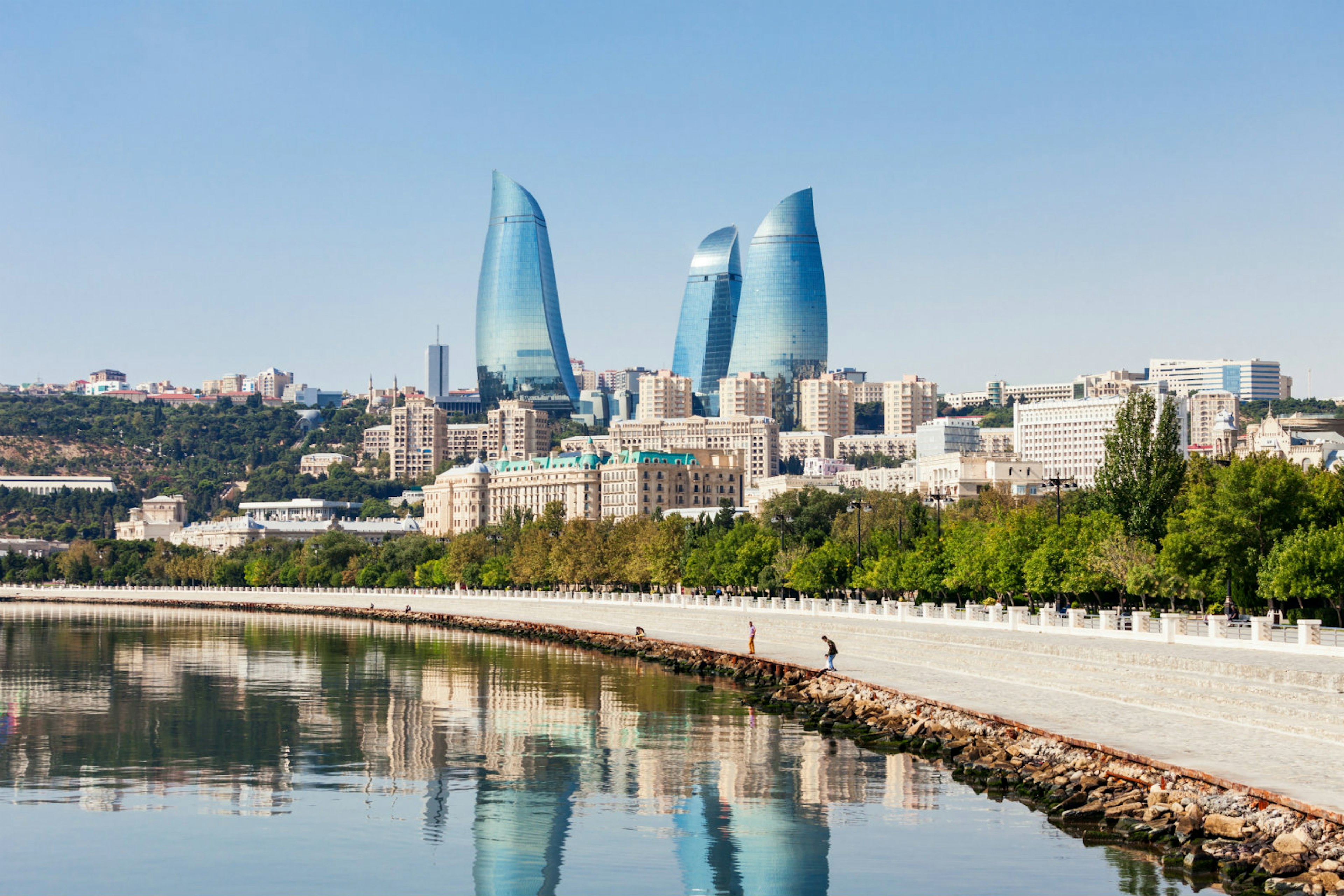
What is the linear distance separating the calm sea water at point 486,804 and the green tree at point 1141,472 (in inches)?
984

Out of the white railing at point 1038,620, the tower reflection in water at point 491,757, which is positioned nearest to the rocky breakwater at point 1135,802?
the tower reflection in water at point 491,757

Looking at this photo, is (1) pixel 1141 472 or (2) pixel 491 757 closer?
(2) pixel 491 757

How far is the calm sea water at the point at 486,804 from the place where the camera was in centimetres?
2456

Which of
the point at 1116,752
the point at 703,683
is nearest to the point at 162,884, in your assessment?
the point at 1116,752

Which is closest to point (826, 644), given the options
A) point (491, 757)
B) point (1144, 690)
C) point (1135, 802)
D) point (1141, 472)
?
point (1141, 472)

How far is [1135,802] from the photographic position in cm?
2650

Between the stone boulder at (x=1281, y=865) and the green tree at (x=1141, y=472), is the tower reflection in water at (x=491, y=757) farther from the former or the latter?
the green tree at (x=1141, y=472)

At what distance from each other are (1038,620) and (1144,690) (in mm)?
22544

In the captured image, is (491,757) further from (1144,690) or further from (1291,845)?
(1291,845)

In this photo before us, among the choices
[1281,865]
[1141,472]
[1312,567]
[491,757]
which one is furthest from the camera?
[1141,472]

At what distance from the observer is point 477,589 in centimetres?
15062

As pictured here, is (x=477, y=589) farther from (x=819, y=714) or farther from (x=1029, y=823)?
(x=1029, y=823)

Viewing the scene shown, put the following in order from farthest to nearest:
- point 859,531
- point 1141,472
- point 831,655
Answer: point 859,531
point 1141,472
point 831,655

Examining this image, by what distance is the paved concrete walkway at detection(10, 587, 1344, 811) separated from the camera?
1074 inches
